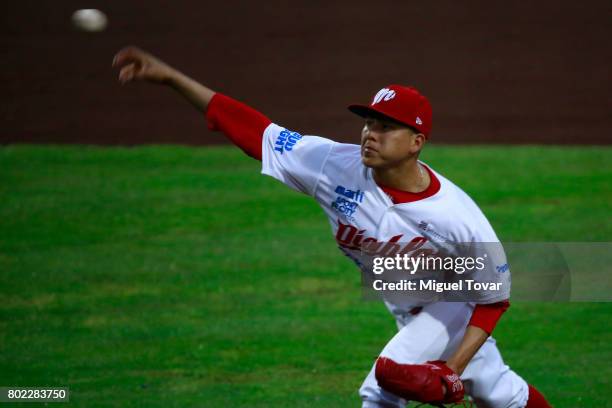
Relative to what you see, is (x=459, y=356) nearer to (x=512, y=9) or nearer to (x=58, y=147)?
(x=58, y=147)

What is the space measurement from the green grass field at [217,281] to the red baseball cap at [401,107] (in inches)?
99.3

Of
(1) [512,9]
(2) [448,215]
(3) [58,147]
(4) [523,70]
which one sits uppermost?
(1) [512,9]

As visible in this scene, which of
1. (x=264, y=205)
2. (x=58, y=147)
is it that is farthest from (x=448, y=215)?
(x=58, y=147)

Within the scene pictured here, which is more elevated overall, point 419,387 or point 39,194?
point 39,194

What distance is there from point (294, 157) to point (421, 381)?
1.23m

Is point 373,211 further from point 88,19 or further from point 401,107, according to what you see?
point 88,19

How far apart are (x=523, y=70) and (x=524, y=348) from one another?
8.21 metres

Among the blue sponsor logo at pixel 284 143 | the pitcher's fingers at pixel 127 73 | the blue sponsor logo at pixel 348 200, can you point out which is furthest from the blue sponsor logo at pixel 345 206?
the pitcher's fingers at pixel 127 73

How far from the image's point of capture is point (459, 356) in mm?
5070

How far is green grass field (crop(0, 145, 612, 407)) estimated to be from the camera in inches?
303

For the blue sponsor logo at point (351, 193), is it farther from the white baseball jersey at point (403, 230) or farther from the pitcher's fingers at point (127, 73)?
the pitcher's fingers at point (127, 73)

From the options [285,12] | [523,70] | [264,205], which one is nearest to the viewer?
[264,205]

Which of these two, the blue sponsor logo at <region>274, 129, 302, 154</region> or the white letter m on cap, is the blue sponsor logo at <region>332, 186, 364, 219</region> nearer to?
the blue sponsor logo at <region>274, 129, 302, 154</region>

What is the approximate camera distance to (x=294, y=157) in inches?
213
